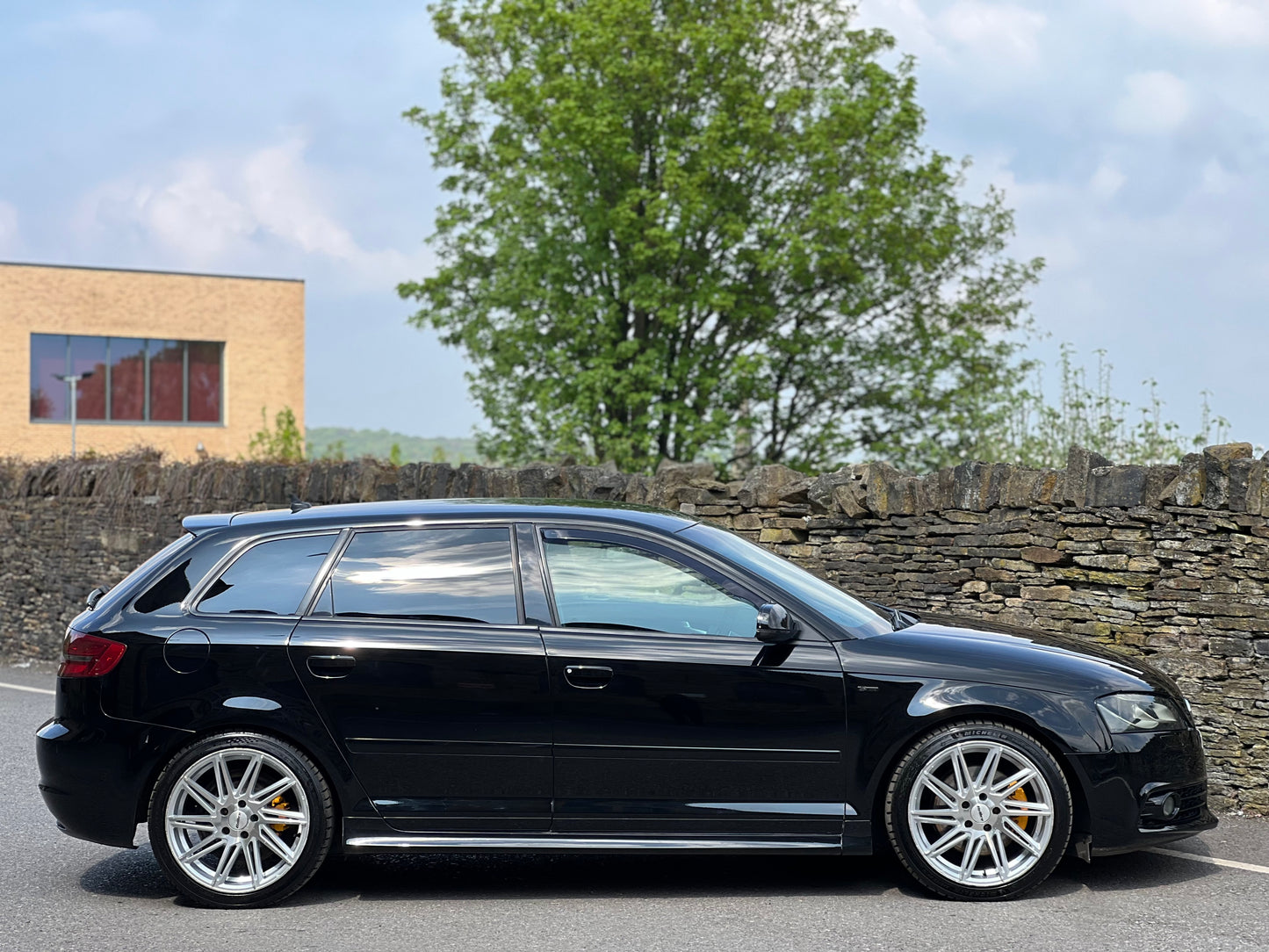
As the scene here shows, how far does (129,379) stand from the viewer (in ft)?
146

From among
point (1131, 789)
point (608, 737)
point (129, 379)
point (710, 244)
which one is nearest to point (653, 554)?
point (608, 737)

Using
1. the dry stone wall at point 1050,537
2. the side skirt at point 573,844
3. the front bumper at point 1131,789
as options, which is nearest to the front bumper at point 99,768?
the side skirt at point 573,844

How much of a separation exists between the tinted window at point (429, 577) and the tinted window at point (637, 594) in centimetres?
23

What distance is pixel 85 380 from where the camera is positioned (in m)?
44.1

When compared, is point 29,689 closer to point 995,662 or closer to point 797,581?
point 797,581

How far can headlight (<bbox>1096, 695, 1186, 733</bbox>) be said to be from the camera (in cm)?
571

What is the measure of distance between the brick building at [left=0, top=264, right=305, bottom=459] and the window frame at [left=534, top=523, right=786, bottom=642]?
128 feet

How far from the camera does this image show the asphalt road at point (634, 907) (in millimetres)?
5152

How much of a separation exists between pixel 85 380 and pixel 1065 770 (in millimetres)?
43101

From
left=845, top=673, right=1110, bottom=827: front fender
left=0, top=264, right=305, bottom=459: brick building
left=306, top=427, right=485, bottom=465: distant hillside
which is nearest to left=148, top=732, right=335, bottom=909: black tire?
left=845, top=673, right=1110, bottom=827: front fender

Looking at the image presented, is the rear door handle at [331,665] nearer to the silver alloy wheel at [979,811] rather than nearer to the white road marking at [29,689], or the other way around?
the silver alloy wheel at [979,811]

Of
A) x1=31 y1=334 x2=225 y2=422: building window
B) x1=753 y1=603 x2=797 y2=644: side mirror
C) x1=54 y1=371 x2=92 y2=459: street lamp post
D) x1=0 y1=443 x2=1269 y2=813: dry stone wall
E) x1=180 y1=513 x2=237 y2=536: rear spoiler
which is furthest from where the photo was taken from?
x1=31 y1=334 x2=225 y2=422: building window

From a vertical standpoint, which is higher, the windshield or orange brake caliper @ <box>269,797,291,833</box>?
the windshield

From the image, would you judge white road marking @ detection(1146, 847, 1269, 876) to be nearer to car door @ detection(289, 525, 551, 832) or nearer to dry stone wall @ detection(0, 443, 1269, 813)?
dry stone wall @ detection(0, 443, 1269, 813)
